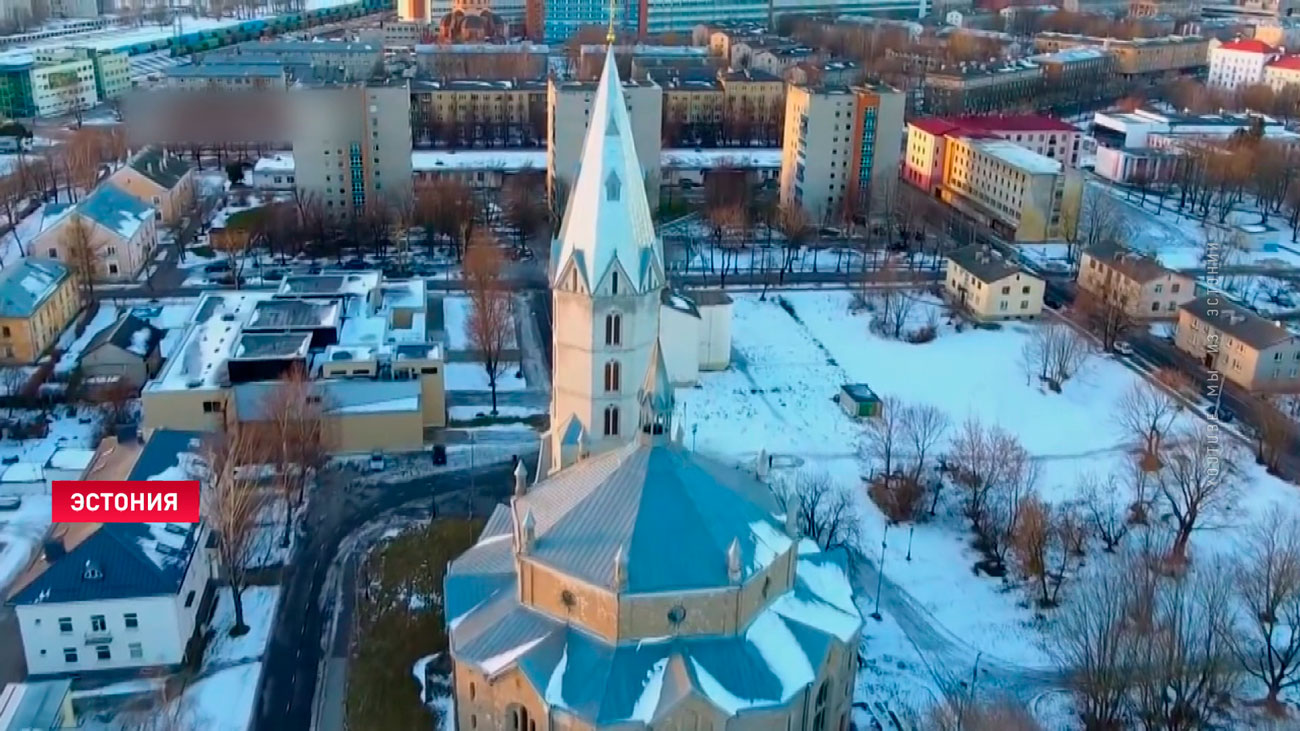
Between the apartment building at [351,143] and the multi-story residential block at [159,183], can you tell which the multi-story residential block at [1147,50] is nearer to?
the apartment building at [351,143]

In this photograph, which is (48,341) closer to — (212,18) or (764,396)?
(764,396)

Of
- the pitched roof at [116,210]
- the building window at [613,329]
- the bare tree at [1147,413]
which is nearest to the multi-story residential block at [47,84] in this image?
the pitched roof at [116,210]

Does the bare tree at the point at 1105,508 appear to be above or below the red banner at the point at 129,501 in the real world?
below

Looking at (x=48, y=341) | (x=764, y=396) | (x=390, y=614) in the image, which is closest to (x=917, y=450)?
(x=764, y=396)

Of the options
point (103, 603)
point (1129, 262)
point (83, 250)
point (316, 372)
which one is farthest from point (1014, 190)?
point (103, 603)

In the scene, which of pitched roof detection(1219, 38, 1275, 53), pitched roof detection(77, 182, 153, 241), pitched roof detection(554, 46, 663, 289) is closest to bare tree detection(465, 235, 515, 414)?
pitched roof detection(554, 46, 663, 289)
